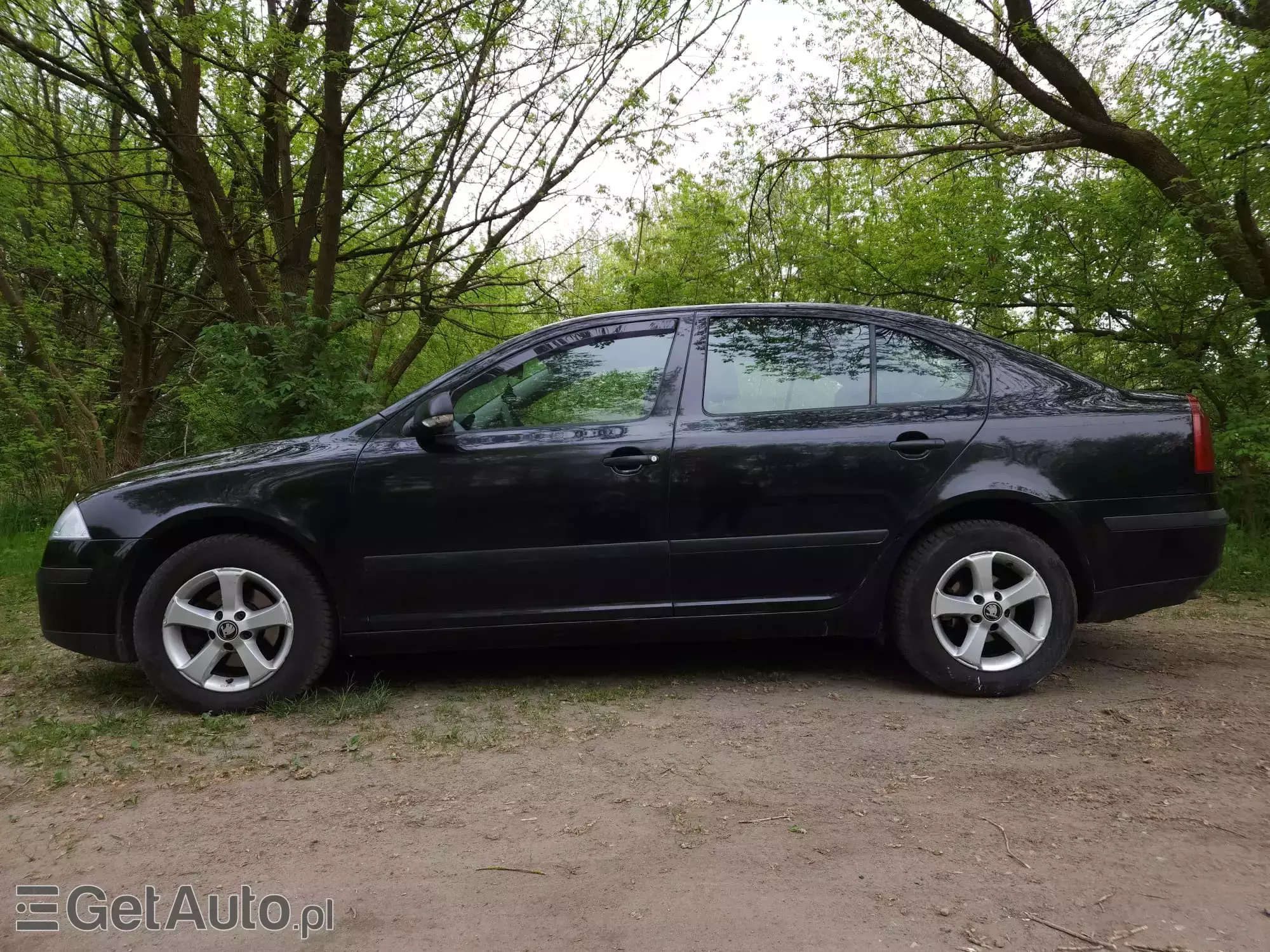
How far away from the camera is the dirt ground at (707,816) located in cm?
198

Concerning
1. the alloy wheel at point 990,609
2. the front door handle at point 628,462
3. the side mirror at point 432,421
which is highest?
the side mirror at point 432,421

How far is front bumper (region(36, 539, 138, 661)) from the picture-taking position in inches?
138

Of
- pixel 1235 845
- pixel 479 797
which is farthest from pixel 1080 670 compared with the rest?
pixel 479 797

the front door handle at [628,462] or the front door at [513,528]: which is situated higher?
the front door handle at [628,462]

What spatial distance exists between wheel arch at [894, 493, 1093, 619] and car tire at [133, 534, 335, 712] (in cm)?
252

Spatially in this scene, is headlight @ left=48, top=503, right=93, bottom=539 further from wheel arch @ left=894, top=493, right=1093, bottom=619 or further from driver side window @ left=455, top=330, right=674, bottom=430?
wheel arch @ left=894, top=493, right=1093, bottom=619

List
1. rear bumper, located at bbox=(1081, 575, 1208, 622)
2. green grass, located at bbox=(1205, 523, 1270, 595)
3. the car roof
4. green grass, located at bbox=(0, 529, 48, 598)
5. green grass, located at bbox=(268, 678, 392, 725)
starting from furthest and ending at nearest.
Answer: green grass, located at bbox=(0, 529, 48, 598), green grass, located at bbox=(1205, 523, 1270, 595), the car roof, rear bumper, located at bbox=(1081, 575, 1208, 622), green grass, located at bbox=(268, 678, 392, 725)

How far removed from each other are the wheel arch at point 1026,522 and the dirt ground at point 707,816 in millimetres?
472

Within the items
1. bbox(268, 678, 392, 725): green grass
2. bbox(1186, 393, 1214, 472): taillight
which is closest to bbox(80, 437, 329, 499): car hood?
bbox(268, 678, 392, 725): green grass

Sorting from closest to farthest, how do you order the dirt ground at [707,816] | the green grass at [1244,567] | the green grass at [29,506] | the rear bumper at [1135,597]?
the dirt ground at [707,816], the rear bumper at [1135,597], the green grass at [1244,567], the green grass at [29,506]

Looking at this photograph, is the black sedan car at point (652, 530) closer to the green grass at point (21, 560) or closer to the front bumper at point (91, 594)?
the front bumper at point (91, 594)

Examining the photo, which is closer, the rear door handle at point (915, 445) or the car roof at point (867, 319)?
the rear door handle at point (915, 445)

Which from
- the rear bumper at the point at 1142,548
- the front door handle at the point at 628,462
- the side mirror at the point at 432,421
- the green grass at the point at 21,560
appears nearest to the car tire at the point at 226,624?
the side mirror at the point at 432,421

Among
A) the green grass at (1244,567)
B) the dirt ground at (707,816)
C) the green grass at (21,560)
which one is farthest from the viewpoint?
the green grass at (21,560)
